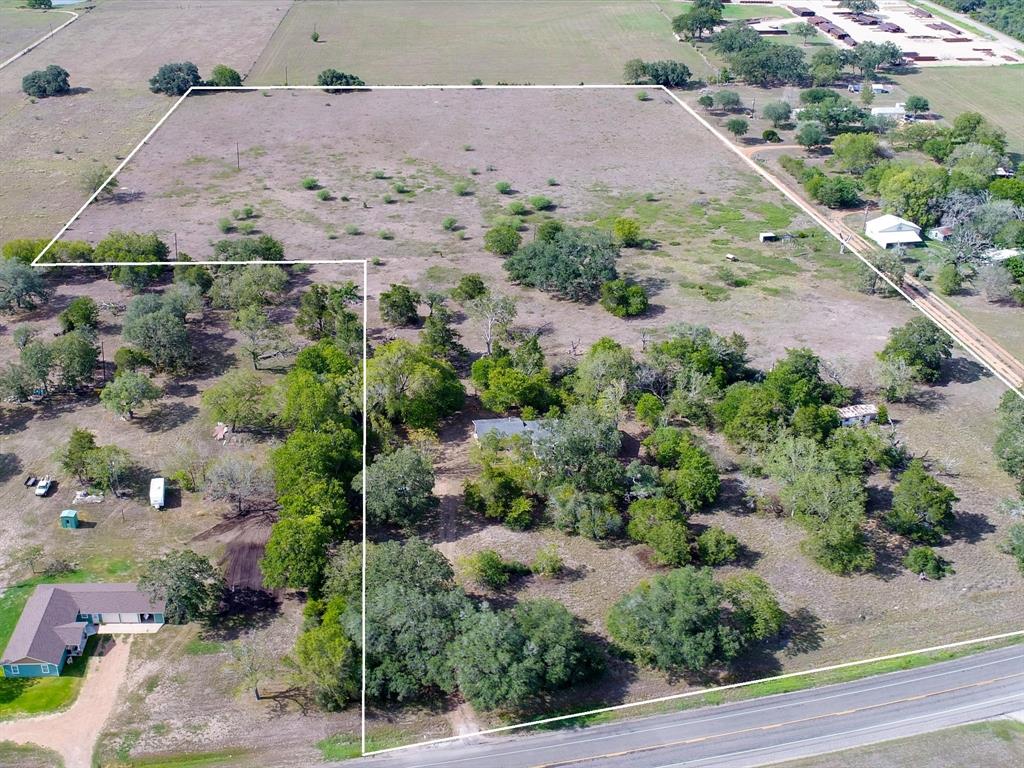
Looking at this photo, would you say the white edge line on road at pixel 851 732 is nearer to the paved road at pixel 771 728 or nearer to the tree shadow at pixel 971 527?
the paved road at pixel 771 728

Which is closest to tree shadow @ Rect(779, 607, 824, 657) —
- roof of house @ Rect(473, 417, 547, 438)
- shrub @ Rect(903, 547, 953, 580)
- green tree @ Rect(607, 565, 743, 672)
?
green tree @ Rect(607, 565, 743, 672)

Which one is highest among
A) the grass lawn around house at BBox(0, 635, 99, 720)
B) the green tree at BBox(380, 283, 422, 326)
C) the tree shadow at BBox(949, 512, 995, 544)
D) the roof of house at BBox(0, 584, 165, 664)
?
the green tree at BBox(380, 283, 422, 326)

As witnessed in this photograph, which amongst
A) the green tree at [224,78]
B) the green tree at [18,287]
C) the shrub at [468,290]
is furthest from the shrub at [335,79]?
the shrub at [468,290]

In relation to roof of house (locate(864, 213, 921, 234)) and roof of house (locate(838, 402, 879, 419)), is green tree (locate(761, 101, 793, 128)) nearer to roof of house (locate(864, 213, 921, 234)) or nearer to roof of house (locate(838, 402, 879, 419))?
roof of house (locate(864, 213, 921, 234))

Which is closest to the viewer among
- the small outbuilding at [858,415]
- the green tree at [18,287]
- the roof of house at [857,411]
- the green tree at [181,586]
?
the green tree at [181,586]

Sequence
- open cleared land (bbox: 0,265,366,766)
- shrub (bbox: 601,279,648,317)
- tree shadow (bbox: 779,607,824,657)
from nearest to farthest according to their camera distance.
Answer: open cleared land (bbox: 0,265,366,766)
tree shadow (bbox: 779,607,824,657)
shrub (bbox: 601,279,648,317)

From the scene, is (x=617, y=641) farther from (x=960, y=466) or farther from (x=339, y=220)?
(x=339, y=220)

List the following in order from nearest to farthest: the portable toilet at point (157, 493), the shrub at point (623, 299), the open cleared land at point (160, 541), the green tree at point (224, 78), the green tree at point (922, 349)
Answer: the open cleared land at point (160, 541), the portable toilet at point (157, 493), the green tree at point (922, 349), the shrub at point (623, 299), the green tree at point (224, 78)
